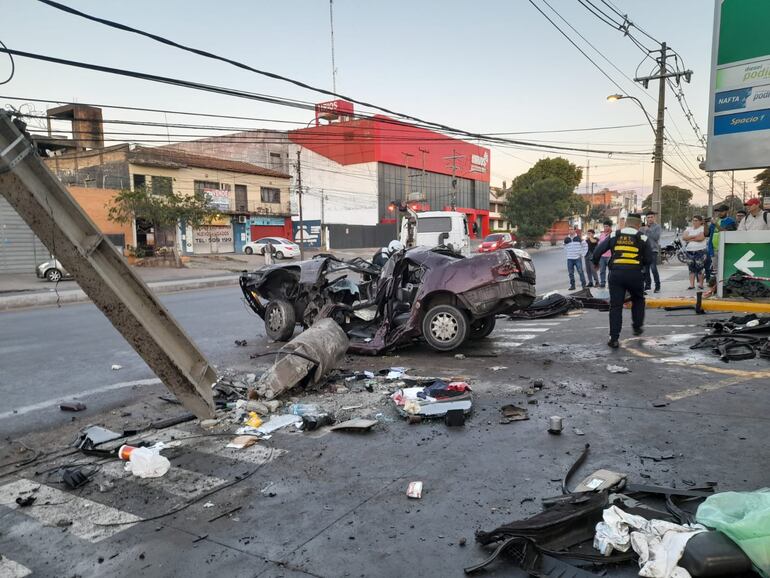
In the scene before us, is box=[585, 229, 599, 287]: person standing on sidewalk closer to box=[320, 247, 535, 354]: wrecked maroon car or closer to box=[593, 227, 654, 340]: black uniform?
box=[593, 227, 654, 340]: black uniform

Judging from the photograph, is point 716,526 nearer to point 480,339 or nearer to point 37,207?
point 37,207

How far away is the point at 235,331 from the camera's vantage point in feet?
35.1

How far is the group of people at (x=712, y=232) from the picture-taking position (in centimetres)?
1089

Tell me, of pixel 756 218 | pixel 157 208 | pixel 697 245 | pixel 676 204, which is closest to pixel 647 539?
pixel 756 218

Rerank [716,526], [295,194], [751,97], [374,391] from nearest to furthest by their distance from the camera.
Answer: [716,526], [374,391], [751,97], [295,194]

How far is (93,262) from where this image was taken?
14.2ft

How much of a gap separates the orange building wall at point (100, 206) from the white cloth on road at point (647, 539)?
113 feet

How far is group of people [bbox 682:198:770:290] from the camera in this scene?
429 inches

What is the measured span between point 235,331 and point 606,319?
24.8ft

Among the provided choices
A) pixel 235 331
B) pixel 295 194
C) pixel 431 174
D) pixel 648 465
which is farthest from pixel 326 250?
pixel 648 465

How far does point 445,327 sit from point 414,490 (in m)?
4.30

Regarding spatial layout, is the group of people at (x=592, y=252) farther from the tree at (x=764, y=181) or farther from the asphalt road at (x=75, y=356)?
the tree at (x=764, y=181)

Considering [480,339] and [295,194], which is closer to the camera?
[480,339]

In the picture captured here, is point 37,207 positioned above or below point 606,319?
above
